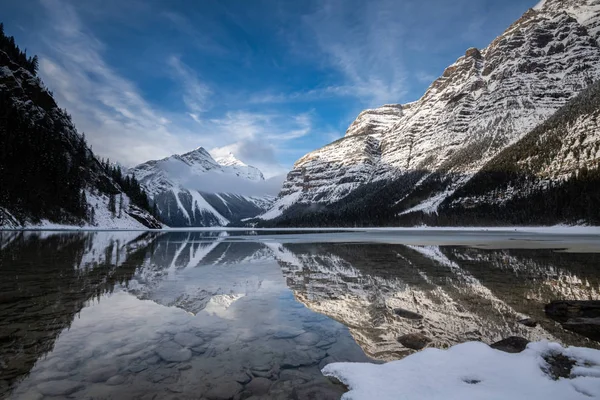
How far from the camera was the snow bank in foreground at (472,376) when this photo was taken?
521cm

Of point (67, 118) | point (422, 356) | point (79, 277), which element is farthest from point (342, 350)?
point (67, 118)

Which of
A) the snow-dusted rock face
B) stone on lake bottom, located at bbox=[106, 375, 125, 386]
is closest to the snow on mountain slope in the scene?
the snow-dusted rock face

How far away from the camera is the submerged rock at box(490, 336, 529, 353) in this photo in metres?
7.22

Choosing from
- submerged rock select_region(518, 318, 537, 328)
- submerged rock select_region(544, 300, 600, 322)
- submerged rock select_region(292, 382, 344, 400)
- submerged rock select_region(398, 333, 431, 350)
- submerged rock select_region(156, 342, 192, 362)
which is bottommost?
submerged rock select_region(156, 342, 192, 362)

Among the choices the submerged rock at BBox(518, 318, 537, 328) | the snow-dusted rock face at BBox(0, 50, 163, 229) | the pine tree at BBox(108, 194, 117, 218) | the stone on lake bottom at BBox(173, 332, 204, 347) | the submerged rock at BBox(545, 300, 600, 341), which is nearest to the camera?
the stone on lake bottom at BBox(173, 332, 204, 347)

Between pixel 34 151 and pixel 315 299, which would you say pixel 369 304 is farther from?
pixel 34 151

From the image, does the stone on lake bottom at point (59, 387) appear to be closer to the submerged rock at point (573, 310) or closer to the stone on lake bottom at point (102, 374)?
the stone on lake bottom at point (102, 374)

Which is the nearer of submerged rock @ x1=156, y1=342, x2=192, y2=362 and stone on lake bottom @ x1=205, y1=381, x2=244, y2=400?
stone on lake bottom @ x1=205, y1=381, x2=244, y2=400

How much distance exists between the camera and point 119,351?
7.25 metres

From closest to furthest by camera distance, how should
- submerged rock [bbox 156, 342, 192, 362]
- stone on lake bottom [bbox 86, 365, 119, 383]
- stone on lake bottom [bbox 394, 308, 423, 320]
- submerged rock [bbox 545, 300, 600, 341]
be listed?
stone on lake bottom [bbox 86, 365, 119, 383], submerged rock [bbox 156, 342, 192, 362], submerged rock [bbox 545, 300, 600, 341], stone on lake bottom [bbox 394, 308, 423, 320]

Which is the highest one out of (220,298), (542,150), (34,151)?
→ (542,150)

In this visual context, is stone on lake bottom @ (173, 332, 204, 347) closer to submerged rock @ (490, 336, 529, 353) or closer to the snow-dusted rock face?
submerged rock @ (490, 336, 529, 353)

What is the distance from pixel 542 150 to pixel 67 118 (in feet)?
633

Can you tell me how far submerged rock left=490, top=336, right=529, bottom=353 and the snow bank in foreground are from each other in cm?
29
